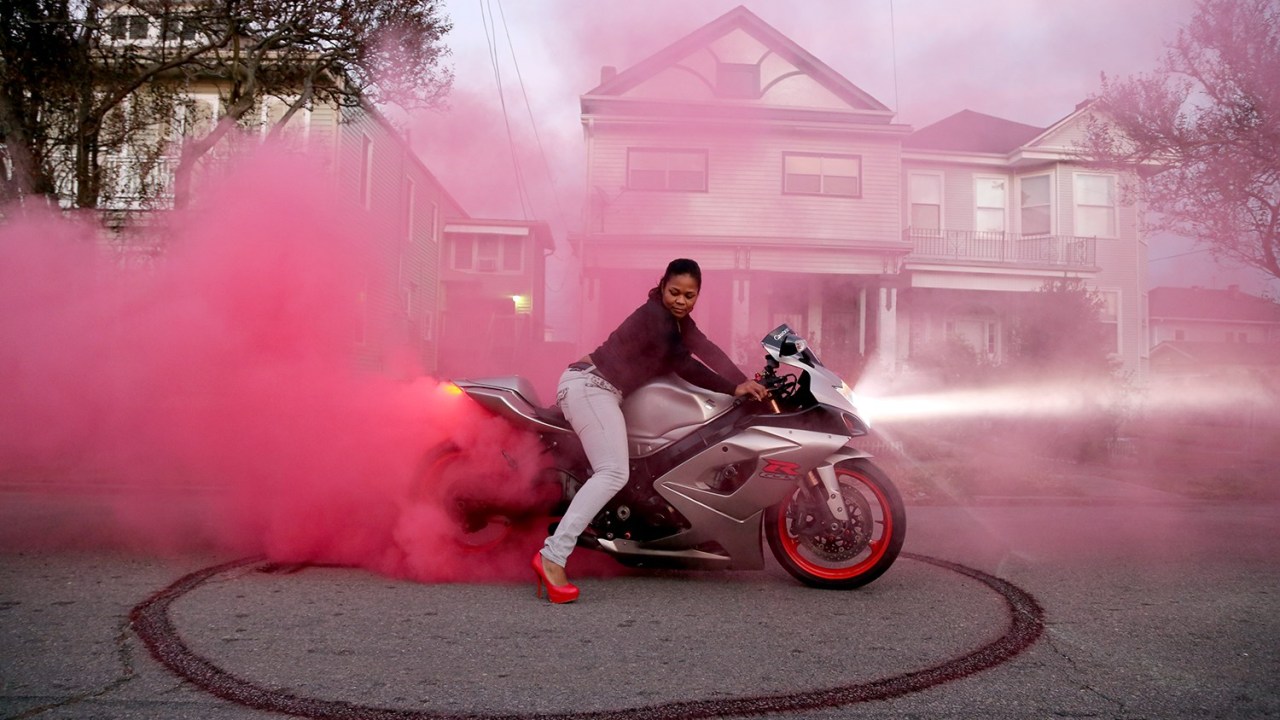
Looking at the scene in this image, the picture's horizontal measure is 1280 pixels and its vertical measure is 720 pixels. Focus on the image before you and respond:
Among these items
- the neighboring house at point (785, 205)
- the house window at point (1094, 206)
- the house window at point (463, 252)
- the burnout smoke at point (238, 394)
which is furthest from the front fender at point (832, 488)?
the house window at point (463, 252)

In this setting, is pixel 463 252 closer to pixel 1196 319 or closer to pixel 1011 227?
pixel 1011 227

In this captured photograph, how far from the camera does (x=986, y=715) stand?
2752 mm

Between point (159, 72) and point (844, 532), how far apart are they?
9.79m

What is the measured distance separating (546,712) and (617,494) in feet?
5.86

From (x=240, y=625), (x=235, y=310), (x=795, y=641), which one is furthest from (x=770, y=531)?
(x=235, y=310)

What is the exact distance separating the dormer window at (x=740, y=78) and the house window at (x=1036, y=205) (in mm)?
8136

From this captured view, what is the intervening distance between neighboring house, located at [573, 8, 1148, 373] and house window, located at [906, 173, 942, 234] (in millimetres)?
36

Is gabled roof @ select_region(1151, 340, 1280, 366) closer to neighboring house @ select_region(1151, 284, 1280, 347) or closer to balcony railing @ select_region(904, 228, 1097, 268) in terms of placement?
neighboring house @ select_region(1151, 284, 1280, 347)

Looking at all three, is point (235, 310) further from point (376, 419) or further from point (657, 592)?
point (657, 592)

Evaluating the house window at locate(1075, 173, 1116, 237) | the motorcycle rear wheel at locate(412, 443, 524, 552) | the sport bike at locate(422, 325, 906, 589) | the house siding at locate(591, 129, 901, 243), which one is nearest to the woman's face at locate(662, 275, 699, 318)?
the sport bike at locate(422, 325, 906, 589)

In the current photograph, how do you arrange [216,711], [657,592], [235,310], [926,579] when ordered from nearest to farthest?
[216,711] → [657,592] → [926,579] → [235,310]

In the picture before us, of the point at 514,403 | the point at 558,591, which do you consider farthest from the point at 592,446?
the point at 558,591

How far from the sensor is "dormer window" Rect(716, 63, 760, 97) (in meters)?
18.5

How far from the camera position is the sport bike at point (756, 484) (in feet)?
14.3
